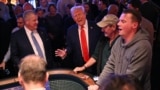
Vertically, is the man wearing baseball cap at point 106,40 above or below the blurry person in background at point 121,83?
below

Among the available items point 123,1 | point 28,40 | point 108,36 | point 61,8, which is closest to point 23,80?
point 108,36

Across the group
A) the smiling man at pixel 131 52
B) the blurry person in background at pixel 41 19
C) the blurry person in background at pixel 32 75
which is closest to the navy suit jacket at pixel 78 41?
the smiling man at pixel 131 52

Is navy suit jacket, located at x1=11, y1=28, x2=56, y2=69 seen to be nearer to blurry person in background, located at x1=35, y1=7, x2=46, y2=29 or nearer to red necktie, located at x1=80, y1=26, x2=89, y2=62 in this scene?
red necktie, located at x1=80, y1=26, x2=89, y2=62

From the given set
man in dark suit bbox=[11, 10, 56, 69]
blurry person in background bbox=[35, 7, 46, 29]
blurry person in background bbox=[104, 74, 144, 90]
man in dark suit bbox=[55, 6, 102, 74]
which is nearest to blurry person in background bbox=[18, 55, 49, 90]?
blurry person in background bbox=[104, 74, 144, 90]

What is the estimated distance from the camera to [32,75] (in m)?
2.16

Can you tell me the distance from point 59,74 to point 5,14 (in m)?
5.07

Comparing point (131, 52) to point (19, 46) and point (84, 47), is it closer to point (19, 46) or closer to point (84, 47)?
point (84, 47)

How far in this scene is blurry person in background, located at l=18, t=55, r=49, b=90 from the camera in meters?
2.14

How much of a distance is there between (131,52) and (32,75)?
4.13 ft

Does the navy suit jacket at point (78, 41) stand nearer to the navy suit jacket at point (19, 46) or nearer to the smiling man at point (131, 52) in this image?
the navy suit jacket at point (19, 46)

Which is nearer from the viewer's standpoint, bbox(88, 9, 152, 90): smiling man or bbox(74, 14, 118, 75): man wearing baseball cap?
bbox(88, 9, 152, 90): smiling man

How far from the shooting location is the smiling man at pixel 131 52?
122 inches

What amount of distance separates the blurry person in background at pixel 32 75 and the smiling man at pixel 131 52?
93 centimetres

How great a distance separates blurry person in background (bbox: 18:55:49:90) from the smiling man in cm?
93
